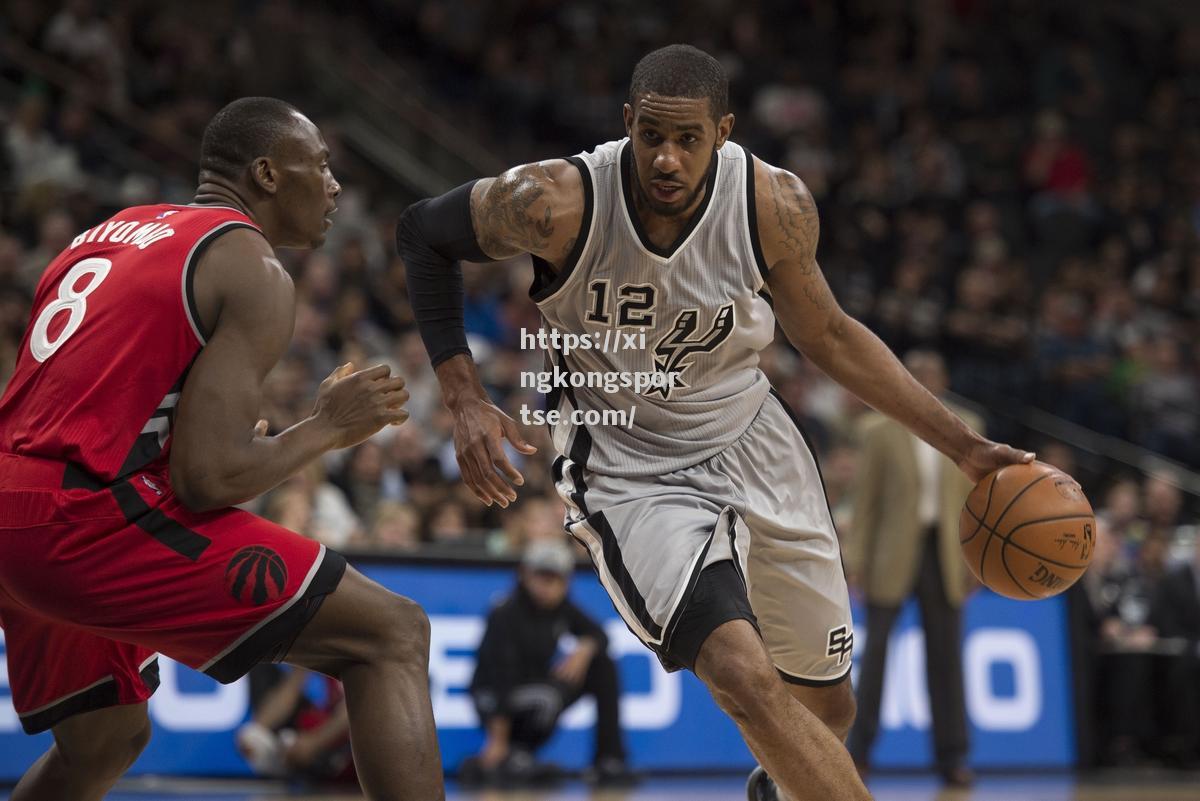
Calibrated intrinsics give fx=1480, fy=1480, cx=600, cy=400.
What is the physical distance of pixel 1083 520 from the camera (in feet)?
13.2

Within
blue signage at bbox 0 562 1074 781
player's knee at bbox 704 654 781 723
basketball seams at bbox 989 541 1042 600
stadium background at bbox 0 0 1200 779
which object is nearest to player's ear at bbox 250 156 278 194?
player's knee at bbox 704 654 781 723

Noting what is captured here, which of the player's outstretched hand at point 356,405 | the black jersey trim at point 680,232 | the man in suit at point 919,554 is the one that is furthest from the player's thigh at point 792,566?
the man in suit at point 919,554

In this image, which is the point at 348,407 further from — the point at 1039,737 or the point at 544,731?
the point at 1039,737

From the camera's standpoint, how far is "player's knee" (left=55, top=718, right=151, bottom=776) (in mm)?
3336

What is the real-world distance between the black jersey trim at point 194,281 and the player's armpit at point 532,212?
2.63ft

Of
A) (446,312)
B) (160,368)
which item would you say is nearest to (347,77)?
(446,312)

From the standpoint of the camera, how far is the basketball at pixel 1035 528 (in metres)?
3.97

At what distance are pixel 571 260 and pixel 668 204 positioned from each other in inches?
11.2

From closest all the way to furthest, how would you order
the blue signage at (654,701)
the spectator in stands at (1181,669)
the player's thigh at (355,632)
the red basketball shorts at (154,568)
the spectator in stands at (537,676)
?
the red basketball shorts at (154,568) < the player's thigh at (355,632) < the blue signage at (654,701) < the spectator in stands at (537,676) < the spectator in stands at (1181,669)

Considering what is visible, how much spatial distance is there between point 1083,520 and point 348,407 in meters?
2.05

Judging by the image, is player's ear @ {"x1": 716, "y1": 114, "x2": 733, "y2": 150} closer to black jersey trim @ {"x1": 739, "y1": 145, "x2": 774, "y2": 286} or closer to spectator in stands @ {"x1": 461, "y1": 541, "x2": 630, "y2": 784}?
black jersey trim @ {"x1": 739, "y1": 145, "x2": 774, "y2": 286}

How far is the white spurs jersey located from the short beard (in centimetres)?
3

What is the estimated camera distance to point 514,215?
3.66 meters

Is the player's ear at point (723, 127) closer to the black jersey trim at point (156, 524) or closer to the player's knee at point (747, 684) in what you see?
the player's knee at point (747, 684)
